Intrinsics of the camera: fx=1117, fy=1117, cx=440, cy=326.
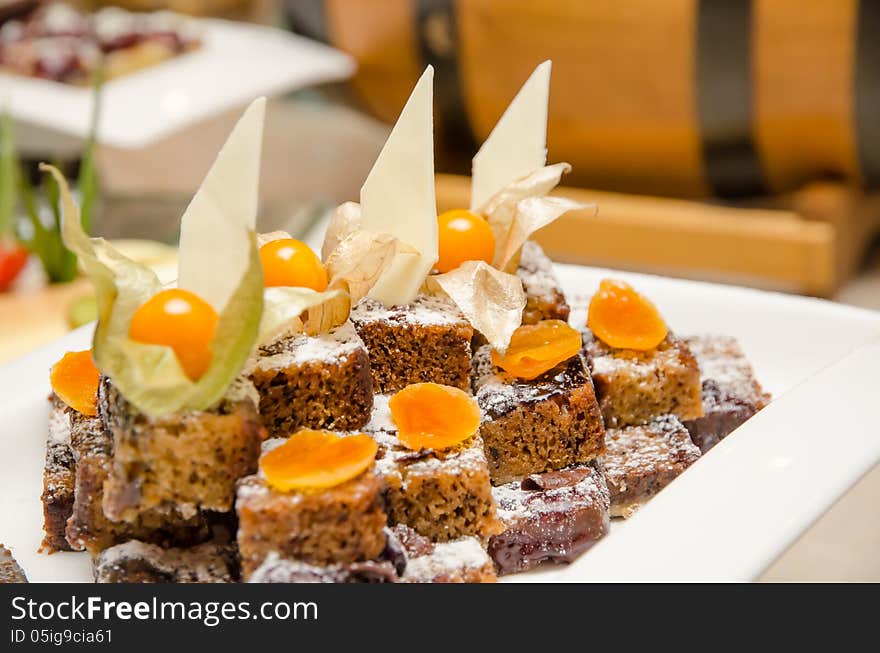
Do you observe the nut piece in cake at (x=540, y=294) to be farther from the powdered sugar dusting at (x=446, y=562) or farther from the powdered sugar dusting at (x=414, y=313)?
the powdered sugar dusting at (x=446, y=562)

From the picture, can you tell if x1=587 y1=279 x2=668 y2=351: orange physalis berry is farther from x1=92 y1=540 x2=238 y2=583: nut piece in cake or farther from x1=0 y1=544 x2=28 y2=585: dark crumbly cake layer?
x1=0 y1=544 x2=28 y2=585: dark crumbly cake layer

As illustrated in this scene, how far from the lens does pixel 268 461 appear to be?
108 centimetres

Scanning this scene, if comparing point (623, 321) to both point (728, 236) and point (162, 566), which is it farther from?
point (728, 236)

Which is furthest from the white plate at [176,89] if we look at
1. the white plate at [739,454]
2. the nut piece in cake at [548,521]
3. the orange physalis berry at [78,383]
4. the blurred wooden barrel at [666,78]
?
the nut piece in cake at [548,521]

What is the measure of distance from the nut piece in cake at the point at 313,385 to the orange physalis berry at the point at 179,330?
7 centimetres

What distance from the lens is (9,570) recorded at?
1198 mm

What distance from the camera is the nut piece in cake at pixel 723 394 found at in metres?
1.45

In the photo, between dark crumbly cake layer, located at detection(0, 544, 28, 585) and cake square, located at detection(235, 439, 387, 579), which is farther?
dark crumbly cake layer, located at detection(0, 544, 28, 585)

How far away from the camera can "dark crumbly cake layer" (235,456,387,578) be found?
3.41 feet

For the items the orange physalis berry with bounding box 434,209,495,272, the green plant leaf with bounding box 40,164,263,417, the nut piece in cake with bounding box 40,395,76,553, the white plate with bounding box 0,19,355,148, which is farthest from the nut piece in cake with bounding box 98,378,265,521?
the white plate with bounding box 0,19,355,148

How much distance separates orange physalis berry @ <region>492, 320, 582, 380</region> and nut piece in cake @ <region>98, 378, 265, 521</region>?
13.4 inches

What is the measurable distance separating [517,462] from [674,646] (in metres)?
0.37

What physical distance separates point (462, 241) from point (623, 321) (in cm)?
24

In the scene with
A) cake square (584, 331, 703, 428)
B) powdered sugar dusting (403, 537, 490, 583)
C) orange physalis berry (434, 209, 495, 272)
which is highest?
orange physalis berry (434, 209, 495, 272)
